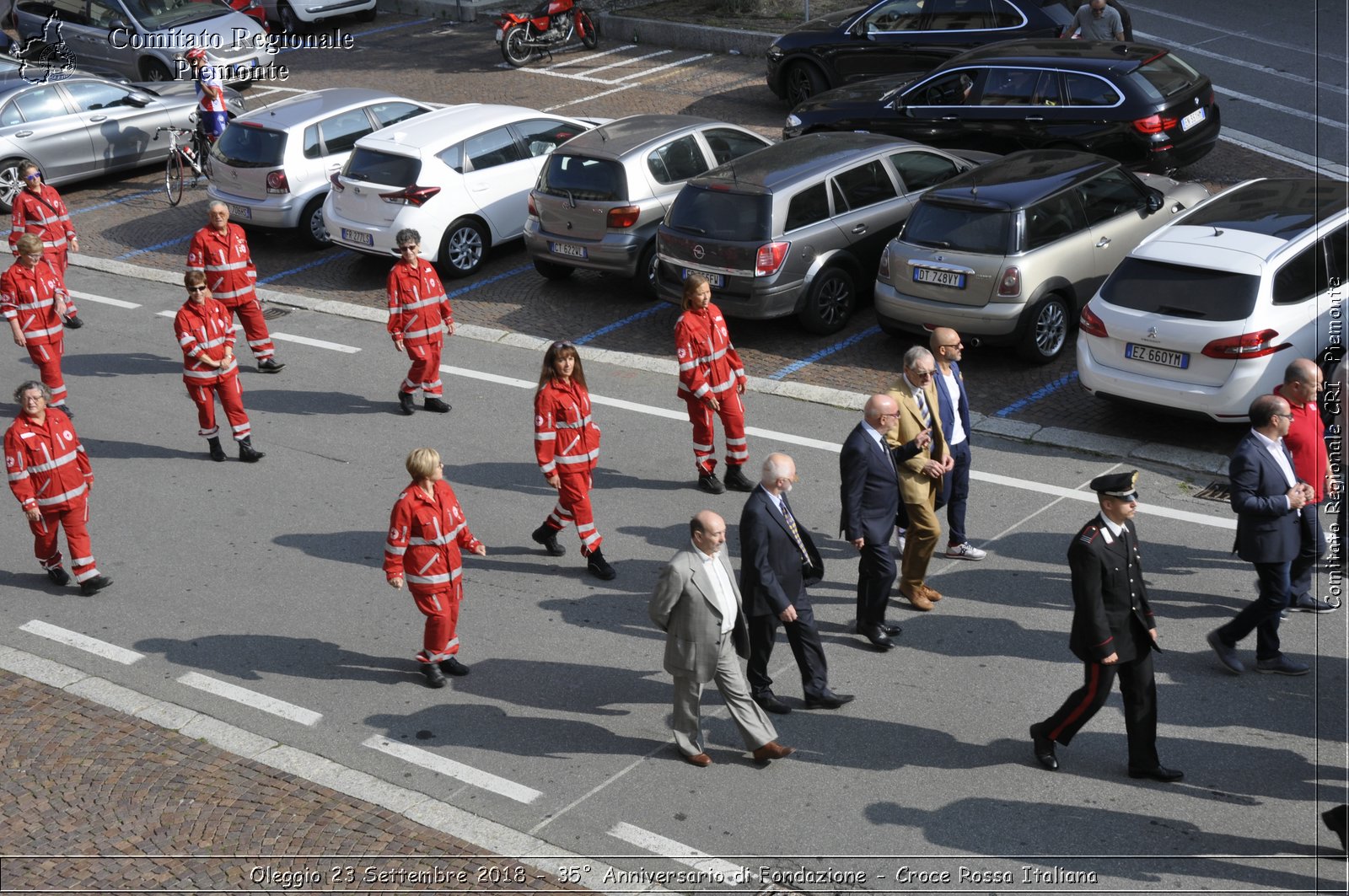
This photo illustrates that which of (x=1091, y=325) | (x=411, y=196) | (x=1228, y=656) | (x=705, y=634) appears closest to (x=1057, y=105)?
(x=1091, y=325)

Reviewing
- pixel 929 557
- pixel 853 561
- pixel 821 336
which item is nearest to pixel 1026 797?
pixel 929 557

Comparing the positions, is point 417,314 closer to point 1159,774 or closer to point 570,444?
point 570,444

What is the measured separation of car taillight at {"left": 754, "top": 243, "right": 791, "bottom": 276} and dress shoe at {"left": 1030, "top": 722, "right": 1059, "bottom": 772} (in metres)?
6.64

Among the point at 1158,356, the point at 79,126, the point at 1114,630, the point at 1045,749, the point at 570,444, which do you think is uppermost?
the point at 79,126

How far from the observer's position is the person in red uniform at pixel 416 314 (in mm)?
12352

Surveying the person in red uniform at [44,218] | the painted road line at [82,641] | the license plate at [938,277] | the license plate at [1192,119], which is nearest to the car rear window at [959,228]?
the license plate at [938,277]

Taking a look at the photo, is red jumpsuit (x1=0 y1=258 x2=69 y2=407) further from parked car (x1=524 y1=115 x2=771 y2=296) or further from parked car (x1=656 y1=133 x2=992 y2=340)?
parked car (x1=656 y1=133 x2=992 y2=340)

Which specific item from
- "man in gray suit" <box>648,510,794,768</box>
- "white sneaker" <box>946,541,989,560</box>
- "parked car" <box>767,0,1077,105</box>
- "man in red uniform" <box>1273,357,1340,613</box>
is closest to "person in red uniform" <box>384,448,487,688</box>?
"man in gray suit" <box>648,510,794,768</box>

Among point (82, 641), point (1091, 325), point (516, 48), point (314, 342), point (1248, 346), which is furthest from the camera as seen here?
point (516, 48)

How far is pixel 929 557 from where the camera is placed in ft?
29.2

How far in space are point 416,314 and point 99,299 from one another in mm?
5770

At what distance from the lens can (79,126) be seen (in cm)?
2045

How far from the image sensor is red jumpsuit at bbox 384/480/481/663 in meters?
8.16

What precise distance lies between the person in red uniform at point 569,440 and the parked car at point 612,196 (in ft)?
16.5
